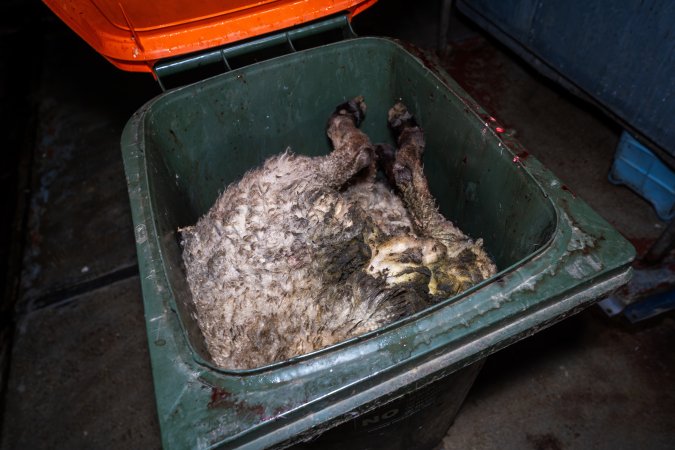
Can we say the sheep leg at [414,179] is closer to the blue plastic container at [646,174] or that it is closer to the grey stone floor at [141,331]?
the grey stone floor at [141,331]

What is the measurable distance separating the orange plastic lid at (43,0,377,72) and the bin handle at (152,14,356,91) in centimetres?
5

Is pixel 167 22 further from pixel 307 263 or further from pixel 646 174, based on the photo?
pixel 646 174

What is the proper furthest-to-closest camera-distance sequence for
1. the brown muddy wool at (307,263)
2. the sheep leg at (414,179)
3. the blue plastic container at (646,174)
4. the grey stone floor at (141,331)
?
the blue plastic container at (646,174), the grey stone floor at (141,331), the sheep leg at (414,179), the brown muddy wool at (307,263)

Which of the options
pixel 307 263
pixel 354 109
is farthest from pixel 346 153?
pixel 307 263

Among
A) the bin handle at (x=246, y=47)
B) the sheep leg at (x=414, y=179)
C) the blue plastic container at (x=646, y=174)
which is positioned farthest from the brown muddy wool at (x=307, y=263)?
the blue plastic container at (x=646, y=174)

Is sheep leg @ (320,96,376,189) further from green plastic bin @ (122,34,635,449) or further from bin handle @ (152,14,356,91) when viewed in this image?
bin handle @ (152,14,356,91)

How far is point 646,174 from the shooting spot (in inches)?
97.0

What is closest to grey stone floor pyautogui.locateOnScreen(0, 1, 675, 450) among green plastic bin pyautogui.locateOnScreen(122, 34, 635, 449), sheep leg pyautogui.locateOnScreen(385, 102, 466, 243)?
green plastic bin pyautogui.locateOnScreen(122, 34, 635, 449)

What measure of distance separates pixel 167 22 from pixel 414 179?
37.8 inches

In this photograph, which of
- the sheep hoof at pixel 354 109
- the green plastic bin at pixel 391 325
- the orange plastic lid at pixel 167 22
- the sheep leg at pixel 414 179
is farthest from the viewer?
the sheep hoof at pixel 354 109

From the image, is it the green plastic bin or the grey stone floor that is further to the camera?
the grey stone floor

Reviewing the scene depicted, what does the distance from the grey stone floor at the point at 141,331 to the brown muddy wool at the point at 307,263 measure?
98cm

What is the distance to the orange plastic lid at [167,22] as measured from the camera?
56.6 inches

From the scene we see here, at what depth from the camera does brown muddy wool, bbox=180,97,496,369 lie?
4.16 ft
